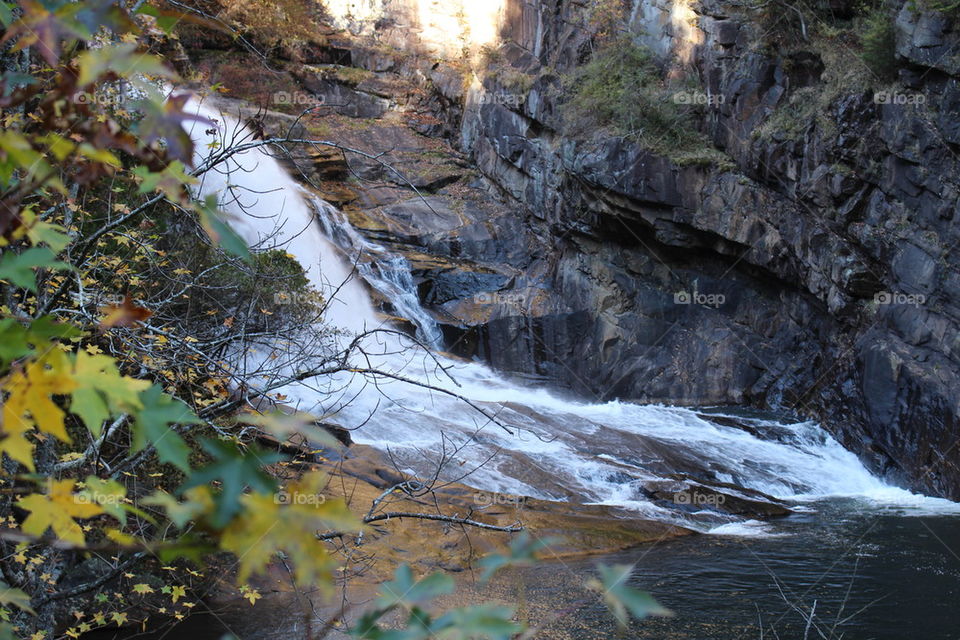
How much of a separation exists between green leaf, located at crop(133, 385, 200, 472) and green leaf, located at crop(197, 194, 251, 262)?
190 mm

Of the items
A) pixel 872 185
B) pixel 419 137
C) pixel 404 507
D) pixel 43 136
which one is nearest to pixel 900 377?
pixel 872 185

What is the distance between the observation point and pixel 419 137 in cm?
2322

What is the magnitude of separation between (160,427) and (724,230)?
1475 cm

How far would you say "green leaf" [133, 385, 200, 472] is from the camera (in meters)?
0.81

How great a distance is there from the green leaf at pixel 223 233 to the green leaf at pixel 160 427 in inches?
7.5

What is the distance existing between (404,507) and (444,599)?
1.59 metres

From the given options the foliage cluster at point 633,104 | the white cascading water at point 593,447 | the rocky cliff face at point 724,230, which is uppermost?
the foliage cluster at point 633,104

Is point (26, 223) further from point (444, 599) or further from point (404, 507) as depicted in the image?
point (404, 507)

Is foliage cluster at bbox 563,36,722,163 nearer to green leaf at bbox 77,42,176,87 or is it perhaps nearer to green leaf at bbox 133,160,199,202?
green leaf at bbox 133,160,199,202

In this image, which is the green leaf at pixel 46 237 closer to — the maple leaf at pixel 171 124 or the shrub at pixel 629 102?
the maple leaf at pixel 171 124

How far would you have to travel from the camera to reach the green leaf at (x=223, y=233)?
93 cm

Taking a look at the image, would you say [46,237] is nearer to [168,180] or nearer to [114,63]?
[168,180]

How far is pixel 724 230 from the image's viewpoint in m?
14.6

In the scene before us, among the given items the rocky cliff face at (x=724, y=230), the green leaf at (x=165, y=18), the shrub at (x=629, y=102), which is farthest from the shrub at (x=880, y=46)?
the green leaf at (x=165, y=18)
